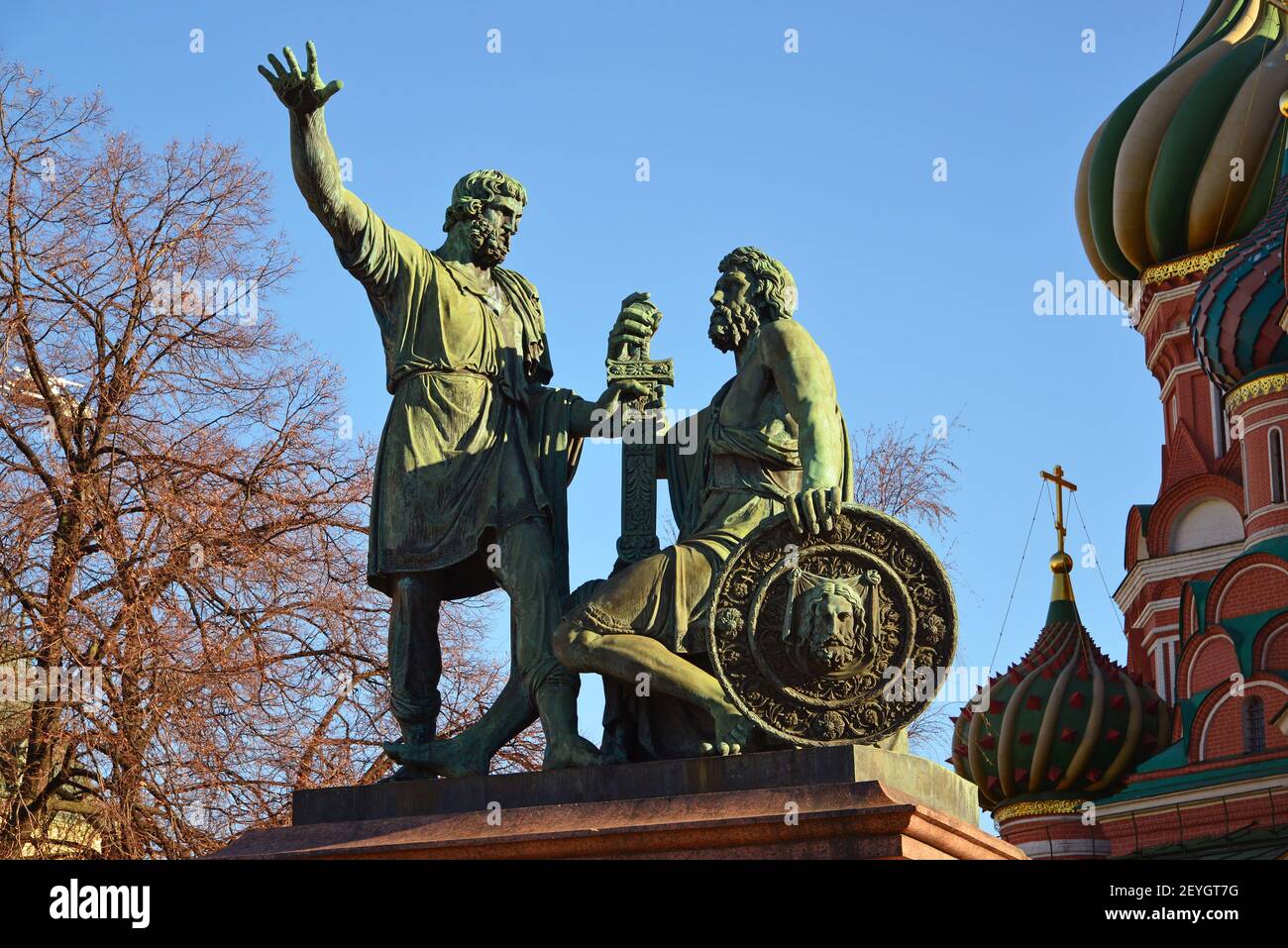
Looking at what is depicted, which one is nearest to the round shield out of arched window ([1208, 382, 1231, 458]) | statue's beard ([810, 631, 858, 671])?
statue's beard ([810, 631, 858, 671])

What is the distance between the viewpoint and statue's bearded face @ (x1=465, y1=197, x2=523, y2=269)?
11094 millimetres

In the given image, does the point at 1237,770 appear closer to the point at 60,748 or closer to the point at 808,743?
the point at 60,748

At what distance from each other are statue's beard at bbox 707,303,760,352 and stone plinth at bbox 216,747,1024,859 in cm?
207

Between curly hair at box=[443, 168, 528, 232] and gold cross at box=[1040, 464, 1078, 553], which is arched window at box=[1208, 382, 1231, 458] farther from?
curly hair at box=[443, 168, 528, 232]

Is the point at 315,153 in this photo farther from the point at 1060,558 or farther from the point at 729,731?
the point at 1060,558

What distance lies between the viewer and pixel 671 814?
920 centimetres

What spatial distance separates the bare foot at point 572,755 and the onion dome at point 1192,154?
108ft

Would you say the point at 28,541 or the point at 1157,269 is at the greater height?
the point at 1157,269

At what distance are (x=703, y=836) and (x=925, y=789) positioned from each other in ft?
3.22

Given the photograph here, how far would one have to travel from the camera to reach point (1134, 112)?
42.7 meters

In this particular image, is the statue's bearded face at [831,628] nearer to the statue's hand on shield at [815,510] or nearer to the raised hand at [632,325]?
the statue's hand on shield at [815,510]
